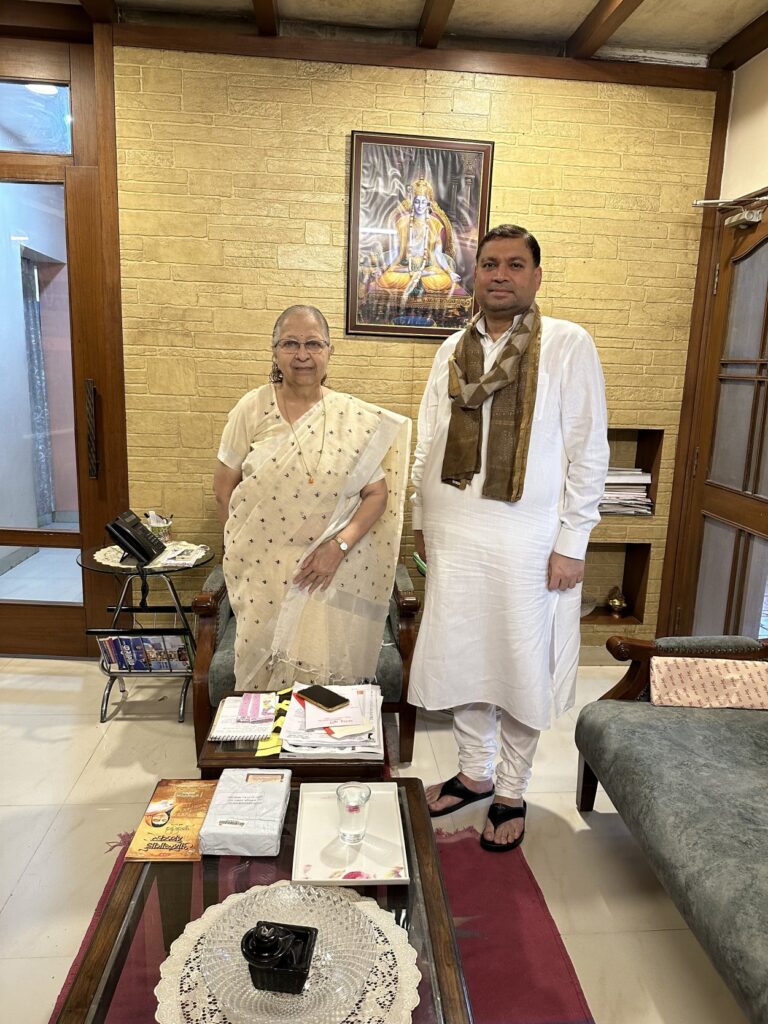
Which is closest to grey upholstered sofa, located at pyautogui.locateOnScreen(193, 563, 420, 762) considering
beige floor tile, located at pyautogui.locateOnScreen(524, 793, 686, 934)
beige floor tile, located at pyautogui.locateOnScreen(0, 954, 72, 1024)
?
beige floor tile, located at pyautogui.locateOnScreen(524, 793, 686, 934)

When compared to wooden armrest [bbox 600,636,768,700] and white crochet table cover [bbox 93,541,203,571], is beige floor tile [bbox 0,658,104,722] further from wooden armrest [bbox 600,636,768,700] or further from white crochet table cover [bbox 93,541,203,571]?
wooden armrest [bbox 600,636,768,700]

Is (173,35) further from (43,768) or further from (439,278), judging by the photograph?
(43,768)

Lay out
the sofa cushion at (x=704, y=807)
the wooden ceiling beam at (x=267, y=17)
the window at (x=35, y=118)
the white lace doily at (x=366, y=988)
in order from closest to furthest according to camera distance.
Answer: the white lace doily at (x=366, y=988), the sofa cushion at (x=704, y=807), the wooden ceiling beam at (x=267, y=17), the window at (x=35, y=118)

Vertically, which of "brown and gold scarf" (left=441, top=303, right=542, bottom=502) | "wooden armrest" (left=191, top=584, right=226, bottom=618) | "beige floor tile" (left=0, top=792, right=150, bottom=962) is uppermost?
"brown and gold scarf" (left=441, top=303, right=542, bottom=502)

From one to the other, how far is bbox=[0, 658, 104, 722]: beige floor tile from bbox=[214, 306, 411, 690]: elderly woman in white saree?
3.05 feet

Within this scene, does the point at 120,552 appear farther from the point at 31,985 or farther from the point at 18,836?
the point at 31,985

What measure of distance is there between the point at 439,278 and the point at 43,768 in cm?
238

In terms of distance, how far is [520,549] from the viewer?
1.95 metres

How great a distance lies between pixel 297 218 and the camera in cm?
293

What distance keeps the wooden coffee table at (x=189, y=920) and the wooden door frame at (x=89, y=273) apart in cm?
205

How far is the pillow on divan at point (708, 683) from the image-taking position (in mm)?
2105

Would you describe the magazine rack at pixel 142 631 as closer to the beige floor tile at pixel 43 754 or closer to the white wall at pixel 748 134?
the beige floor tile at pixel 43 754

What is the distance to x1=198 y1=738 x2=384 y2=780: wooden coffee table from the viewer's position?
1678 mm

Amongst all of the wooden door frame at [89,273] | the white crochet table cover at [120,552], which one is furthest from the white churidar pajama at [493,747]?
the wooden door frame at [89,273]
